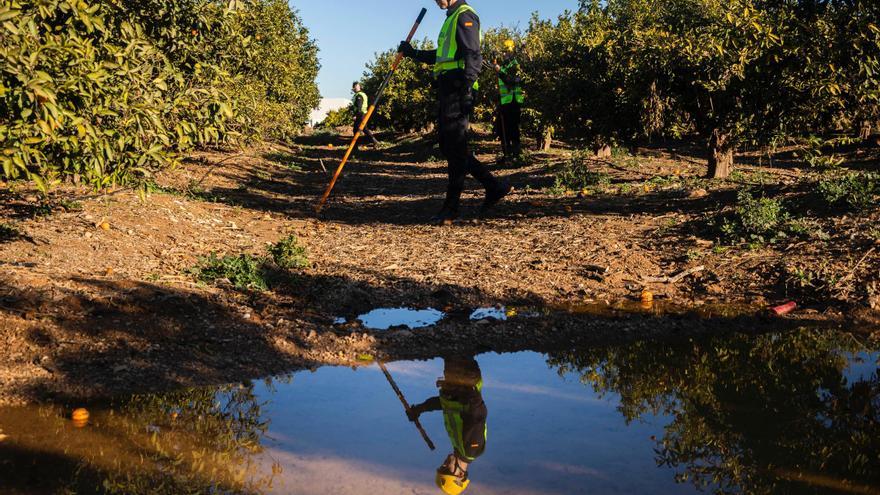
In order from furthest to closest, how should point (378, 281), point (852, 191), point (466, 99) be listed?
point (466, 99)
point (852, 191)
point (378, 281)

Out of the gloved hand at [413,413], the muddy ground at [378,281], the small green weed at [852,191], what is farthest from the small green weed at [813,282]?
the gloved hand at [413,413]

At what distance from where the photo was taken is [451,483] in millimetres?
3203

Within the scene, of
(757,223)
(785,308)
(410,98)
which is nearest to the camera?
(785,308)

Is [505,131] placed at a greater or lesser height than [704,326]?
greater

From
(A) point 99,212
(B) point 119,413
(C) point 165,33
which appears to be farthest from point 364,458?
(A) point 99,212

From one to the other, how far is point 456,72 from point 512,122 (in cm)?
778

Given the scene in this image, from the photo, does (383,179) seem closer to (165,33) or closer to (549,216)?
(549,216)

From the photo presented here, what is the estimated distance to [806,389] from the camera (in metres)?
4.29

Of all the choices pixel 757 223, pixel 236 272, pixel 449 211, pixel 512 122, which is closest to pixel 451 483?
pixel 236 272

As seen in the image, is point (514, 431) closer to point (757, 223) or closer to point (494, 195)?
point (757, 223)

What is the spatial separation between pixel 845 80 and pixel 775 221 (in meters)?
1.67

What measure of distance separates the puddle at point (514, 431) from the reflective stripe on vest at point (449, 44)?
5307 mm

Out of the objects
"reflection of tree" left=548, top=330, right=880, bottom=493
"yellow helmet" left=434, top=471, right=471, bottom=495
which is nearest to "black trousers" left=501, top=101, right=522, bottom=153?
"reflection of tree" left=548, top=330, right=880, bottom=493

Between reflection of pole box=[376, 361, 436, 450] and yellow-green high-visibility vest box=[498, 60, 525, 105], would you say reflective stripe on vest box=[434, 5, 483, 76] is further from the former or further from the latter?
yellow-green high-visibility vest box=[498, 60, 525, 105]
